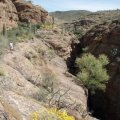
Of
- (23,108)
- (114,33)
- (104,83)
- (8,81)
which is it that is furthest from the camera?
(114,33)

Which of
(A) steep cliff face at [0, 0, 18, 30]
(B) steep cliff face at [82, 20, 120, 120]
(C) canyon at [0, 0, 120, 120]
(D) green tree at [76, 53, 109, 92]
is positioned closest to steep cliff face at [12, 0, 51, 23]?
(C) canyon at [0, 0, 120, 120]

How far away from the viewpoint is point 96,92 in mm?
55031

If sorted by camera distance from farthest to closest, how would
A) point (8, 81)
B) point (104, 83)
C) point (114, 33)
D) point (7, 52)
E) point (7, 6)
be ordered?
point (114, 33) → point (7, 6) → point (104, 83) → point (7, 52) → point (8, 81)

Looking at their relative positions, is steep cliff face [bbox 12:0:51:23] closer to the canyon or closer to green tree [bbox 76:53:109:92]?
the canyon

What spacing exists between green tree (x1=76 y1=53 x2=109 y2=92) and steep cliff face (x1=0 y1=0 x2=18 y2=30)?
11026 mm

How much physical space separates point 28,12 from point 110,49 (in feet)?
42.3

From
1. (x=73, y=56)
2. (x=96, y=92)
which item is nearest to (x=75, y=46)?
(x=73, y=56)

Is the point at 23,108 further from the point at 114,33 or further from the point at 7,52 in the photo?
the point at 114,33

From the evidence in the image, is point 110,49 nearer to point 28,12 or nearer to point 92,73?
point 92,73

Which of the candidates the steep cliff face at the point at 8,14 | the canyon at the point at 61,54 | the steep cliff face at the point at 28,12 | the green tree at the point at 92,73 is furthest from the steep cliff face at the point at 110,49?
the steep cliff face at the point at 8,14

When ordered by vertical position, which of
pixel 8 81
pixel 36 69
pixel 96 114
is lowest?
pixel 96 114

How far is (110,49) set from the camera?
196 ft

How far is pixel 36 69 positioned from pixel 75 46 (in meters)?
23.8

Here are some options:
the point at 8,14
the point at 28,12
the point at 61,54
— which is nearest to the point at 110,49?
the point at 61,54
